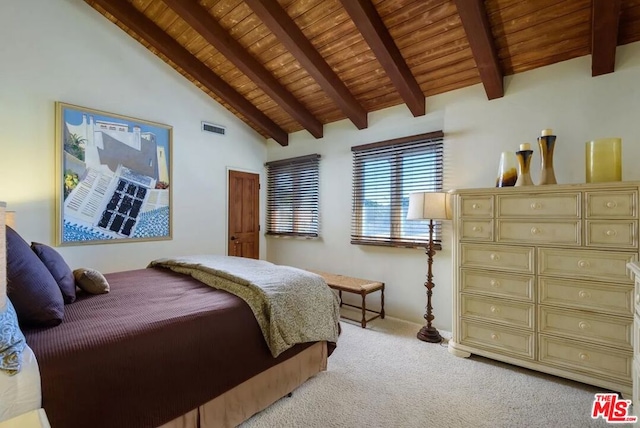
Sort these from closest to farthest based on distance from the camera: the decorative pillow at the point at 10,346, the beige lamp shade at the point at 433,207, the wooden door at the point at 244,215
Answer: the decorative pillow at the point at 10,346
the beige lamp shade at the point at 433,207
the wooden door at the point at 244,215

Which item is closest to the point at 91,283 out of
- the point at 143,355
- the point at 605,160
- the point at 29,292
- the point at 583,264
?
the point at 29,292

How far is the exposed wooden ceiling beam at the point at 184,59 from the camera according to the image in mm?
3396

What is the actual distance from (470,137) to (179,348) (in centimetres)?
313

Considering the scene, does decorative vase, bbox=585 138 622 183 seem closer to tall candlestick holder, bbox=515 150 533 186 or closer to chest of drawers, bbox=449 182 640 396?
chest of drawers, bbox=449 182 640 396

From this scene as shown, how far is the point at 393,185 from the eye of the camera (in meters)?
3.70

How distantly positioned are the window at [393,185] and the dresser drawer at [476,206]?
0.68m

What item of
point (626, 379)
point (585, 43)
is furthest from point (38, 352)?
point (585, 43)

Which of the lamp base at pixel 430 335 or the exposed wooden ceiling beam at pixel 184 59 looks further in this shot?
the exposed wooden ceiling beam at pixel 184 59

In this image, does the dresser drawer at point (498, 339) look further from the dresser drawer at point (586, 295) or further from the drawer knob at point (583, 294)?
the drawer knob at point (583, 294)

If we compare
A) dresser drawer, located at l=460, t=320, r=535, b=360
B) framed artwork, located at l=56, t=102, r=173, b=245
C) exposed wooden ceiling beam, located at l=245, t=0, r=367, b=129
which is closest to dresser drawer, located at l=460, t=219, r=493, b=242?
dresser drawer, located at l=460, t=320, r=535, b=360

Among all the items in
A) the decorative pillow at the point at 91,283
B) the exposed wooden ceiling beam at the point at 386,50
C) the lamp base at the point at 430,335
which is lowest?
the lamp base at the point at 430,335

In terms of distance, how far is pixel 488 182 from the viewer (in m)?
3.05

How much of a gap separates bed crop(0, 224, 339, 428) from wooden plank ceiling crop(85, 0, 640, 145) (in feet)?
7.43

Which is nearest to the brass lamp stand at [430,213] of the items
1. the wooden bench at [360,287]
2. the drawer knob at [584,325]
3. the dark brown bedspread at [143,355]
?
the wooden bench at [360,287]
